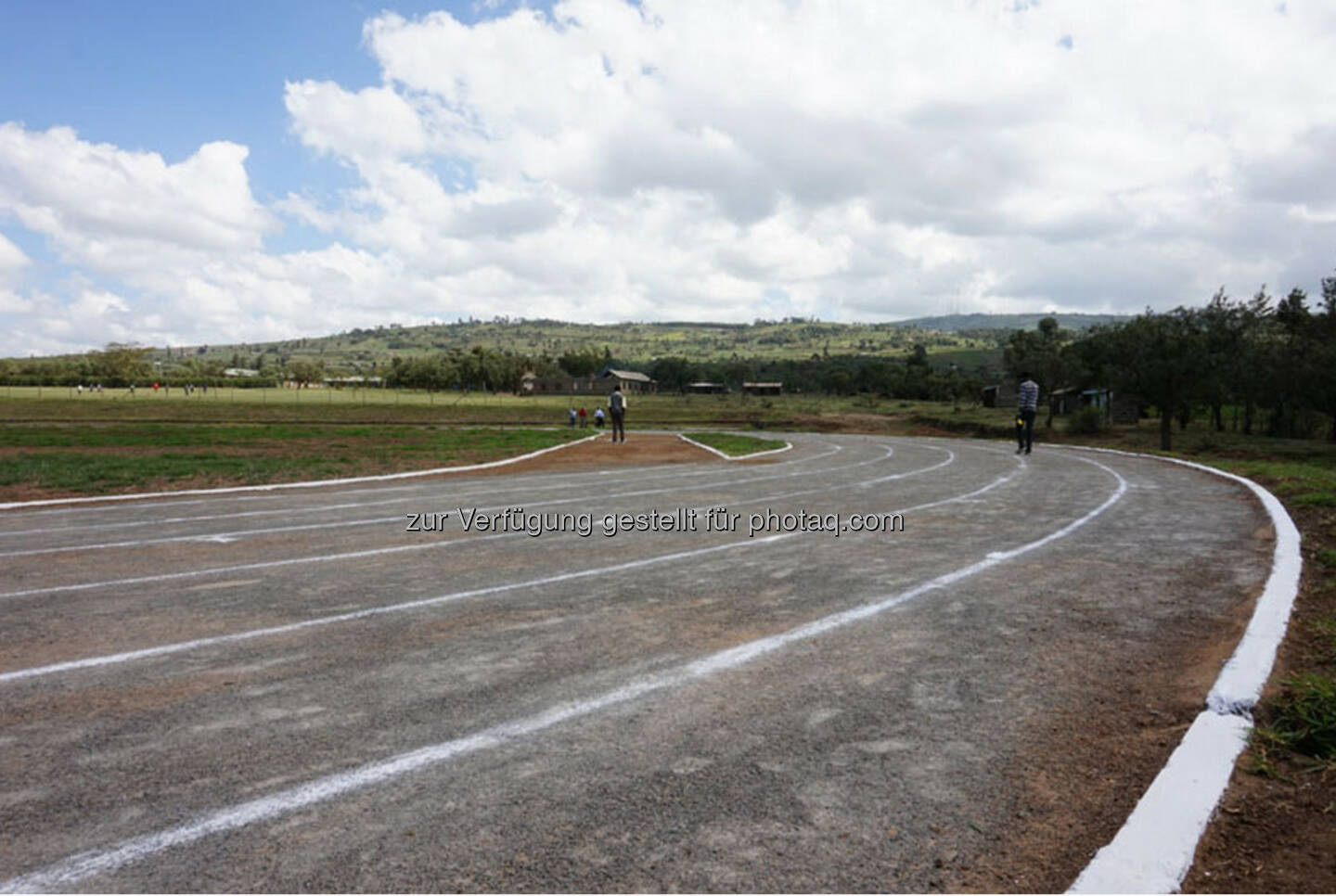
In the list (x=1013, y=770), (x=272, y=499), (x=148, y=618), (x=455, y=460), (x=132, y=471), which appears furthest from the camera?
(x=455, y=460)

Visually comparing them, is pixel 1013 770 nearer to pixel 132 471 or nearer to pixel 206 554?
pixel 206 554

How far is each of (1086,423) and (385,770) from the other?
4144 centimetres

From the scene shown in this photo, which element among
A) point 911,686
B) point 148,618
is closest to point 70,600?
point 148,618

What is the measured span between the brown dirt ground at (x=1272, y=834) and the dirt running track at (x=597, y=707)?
0.97 ft

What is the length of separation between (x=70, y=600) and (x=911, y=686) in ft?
21.1

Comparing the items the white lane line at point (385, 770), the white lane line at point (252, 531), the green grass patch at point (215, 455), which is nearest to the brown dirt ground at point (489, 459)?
the green grass patch at point (215, 455)

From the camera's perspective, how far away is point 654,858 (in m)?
2.65

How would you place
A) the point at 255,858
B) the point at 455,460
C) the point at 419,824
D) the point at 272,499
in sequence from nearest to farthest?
the point at 255,858 < the point at 419,824 < the point at 272,499 < the point at 455,460

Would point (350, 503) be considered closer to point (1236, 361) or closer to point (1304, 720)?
point (1304, 720)

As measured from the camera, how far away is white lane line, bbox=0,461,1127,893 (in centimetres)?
261

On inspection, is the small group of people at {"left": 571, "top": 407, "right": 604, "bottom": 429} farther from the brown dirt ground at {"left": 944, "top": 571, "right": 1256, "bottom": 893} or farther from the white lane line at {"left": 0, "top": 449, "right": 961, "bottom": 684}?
the brown dirt ground at {"left": 944, "top": 571, "right": 1256, "bottom": 893}

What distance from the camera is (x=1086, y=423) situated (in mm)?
38312

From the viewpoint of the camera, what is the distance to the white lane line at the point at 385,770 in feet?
8.55

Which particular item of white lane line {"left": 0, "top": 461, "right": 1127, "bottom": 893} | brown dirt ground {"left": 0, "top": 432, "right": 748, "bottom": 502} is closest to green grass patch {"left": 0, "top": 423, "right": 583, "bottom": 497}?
brown dirt ground {"left": 0, "top": 432, "right": 748, "bottom": 502}
